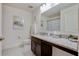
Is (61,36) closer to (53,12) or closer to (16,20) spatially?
(53,12)

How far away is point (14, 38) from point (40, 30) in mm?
1166

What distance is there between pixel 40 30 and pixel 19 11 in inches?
46.6

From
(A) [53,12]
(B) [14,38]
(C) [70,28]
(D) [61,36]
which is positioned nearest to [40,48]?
(D) [61,36]

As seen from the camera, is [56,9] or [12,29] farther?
[12,29]

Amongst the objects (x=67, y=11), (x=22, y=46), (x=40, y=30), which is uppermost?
(x=67, y=11)

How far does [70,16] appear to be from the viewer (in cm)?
225

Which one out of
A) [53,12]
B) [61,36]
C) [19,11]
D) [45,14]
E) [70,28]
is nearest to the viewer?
[70,28]

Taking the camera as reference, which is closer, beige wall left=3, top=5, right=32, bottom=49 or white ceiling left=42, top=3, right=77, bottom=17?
white ceiling left=42, top=3, right=77, bottom=17

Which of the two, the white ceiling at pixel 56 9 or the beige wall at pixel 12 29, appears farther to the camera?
the beige wall at pixel 12 29

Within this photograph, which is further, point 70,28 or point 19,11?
point 19,11

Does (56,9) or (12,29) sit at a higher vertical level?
(56,9)

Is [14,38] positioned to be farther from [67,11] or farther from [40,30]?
[67,11]

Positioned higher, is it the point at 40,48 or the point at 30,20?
the point at 30,20

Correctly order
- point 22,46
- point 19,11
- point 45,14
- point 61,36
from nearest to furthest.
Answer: point 61,36 < point 45,14 < point 19,11 < point 22,46
